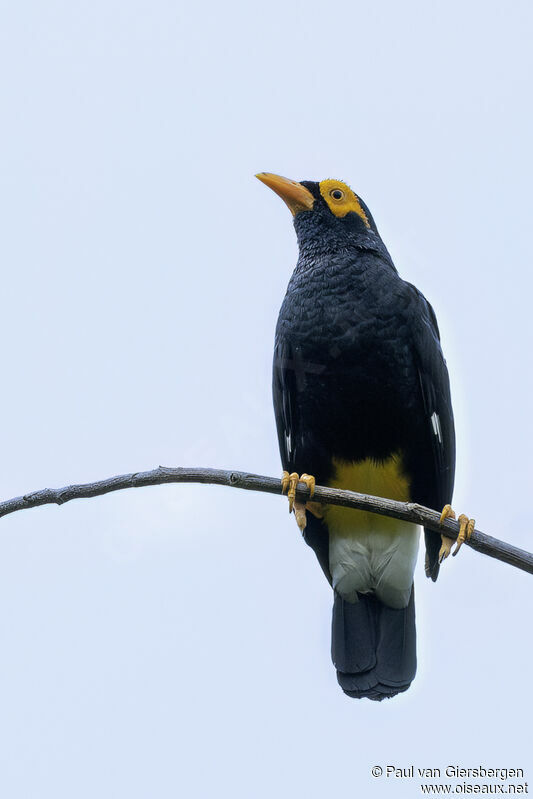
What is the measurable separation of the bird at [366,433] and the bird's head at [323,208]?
25 centimetres

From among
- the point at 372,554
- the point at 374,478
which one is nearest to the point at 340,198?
the point at 374,478

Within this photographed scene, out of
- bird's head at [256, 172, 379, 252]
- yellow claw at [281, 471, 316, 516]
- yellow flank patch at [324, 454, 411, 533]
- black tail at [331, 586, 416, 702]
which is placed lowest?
black tail at [331, 586, 416, 702]

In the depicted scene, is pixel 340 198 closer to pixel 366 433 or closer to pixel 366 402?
pixel 366 402

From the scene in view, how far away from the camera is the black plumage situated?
4078mm

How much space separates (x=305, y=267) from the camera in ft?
14.8

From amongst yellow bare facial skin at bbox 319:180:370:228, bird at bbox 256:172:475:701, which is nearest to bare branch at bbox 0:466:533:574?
bird at bbox 256:172:475:701

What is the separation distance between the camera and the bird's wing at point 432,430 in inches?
164

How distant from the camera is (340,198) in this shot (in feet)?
15.9

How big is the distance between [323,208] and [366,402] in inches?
48.7

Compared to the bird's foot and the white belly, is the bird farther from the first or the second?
the bird's foot

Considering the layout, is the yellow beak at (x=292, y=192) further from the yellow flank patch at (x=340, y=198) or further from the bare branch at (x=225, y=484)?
the bare branch at (x=225, y=484)

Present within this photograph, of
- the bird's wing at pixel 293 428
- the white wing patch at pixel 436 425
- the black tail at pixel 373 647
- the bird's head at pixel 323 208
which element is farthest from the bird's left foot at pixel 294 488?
the bird's head at pixel 323 208

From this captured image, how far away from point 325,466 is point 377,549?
0.51m

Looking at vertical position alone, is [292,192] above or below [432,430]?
above
